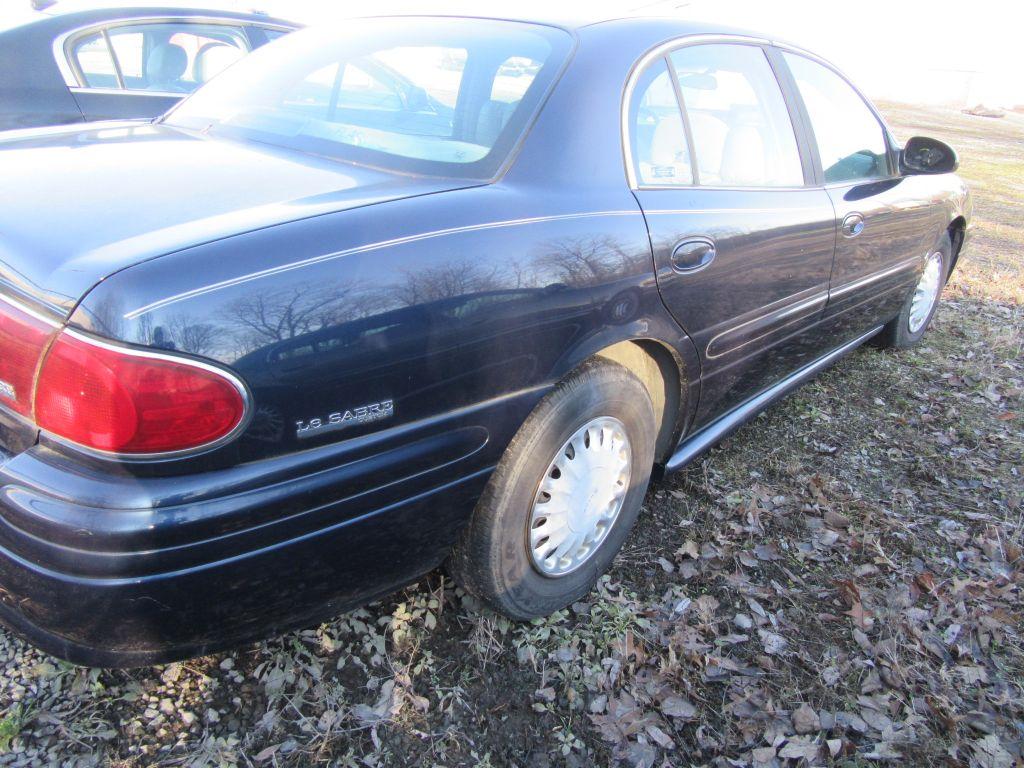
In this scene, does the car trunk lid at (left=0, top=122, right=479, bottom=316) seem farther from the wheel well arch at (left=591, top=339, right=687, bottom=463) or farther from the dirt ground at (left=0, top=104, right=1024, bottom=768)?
the dirt ground at (left=0, top=104, right=1024, bottom=768)

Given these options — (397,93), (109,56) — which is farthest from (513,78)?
(109,56)

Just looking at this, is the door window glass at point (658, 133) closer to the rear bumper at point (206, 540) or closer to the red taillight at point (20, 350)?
the rear bumper at point (206, 540)

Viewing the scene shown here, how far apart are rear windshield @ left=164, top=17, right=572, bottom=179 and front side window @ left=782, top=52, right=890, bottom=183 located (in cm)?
137

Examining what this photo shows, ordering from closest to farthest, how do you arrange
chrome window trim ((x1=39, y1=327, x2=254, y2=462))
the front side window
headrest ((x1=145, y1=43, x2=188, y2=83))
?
chrome window trim ((x1=39, y1=327, x2=254, y2=462)) < the front side window < headrest ((x1=145, y1=43, x2=188, y2=83))

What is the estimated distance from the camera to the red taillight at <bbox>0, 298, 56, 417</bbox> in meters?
1.29

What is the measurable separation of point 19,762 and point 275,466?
103 cm

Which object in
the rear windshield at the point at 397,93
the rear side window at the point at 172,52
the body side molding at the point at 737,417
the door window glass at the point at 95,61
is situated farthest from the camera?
the rear side window at the point at 172,52

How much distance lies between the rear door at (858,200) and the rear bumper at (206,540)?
204 cm

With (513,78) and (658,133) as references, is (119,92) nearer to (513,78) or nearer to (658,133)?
(513,78)

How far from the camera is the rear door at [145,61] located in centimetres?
414

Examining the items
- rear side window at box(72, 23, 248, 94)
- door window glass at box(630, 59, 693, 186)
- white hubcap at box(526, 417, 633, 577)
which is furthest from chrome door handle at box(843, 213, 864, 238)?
rear side window at box(72, 23, 248, 94)

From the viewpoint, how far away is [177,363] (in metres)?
1.24

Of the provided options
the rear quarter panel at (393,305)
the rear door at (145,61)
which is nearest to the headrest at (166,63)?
the rear door at (145,61)

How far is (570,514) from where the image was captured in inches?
80.7
